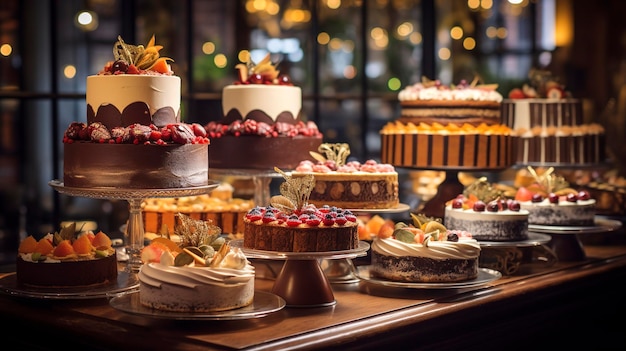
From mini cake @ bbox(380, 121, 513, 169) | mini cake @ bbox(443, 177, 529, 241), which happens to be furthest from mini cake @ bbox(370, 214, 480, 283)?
mini cake @ bbox(380, 121, 513, 169)

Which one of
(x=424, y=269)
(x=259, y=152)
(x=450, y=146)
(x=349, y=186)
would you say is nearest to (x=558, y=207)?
(x=450, y=146)

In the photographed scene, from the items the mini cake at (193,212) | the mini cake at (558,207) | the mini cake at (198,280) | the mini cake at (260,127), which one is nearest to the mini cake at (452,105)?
the mini cake at (558,207)

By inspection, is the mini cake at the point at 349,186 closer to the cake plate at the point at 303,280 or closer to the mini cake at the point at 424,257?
the mini cake at the point at 424,257

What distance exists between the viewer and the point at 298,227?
3.33 meters

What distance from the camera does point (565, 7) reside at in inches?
362

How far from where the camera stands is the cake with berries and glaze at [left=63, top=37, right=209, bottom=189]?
3.45 m

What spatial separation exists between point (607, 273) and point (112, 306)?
7.84ft

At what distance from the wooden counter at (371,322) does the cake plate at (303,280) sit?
0.12 feet

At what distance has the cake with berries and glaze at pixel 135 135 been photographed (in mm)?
3447

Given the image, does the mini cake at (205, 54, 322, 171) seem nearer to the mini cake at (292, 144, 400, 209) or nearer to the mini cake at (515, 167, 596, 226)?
the mini cake at (292, 144, 400, 209)

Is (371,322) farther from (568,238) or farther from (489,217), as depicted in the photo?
(568,238)

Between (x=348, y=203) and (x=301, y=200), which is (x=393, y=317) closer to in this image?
(x=301, y=200)

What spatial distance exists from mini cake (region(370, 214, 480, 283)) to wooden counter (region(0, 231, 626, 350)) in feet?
0.22

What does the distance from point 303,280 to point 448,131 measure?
146cm
